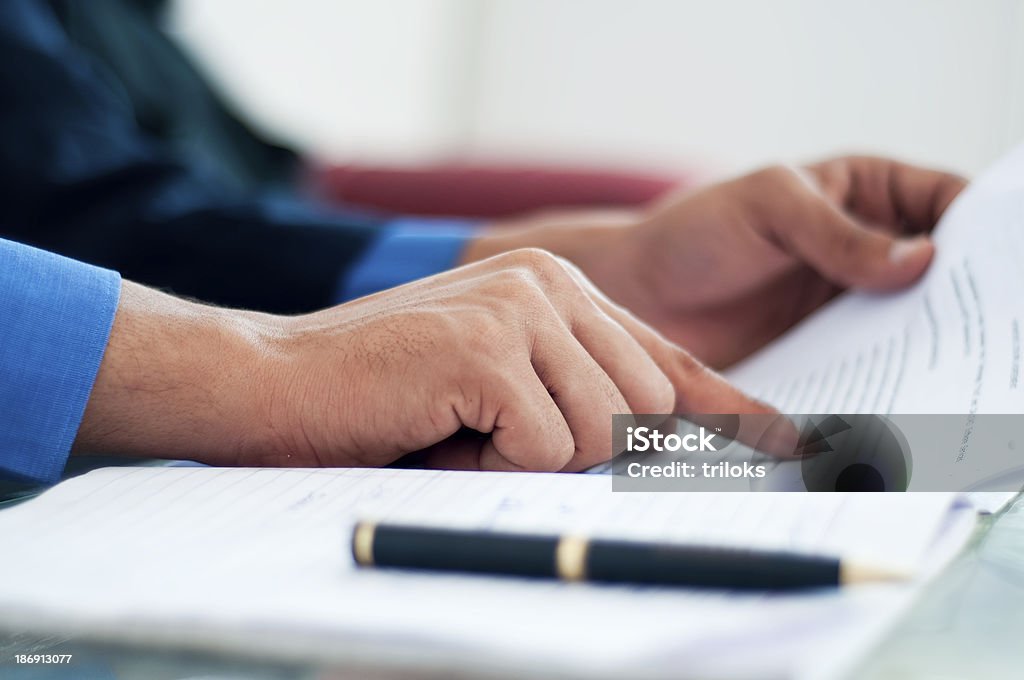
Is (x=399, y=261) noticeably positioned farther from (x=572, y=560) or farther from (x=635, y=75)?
(x=635, y=75)

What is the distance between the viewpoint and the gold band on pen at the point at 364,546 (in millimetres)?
329

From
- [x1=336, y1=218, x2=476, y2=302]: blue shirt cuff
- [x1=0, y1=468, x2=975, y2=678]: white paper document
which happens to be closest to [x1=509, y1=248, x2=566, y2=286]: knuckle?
[x1=0, y1=468, x2=975, y2=678]: white paper document

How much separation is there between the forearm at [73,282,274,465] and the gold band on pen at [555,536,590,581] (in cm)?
22

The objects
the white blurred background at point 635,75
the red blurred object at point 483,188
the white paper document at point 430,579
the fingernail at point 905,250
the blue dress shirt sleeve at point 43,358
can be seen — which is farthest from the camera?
the white blurred background at point 635,75

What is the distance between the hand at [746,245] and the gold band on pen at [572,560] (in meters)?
0.52

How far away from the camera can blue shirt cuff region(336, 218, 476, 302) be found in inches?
36.3

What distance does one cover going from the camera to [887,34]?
9.08ft

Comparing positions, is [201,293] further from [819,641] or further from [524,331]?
[819,641]

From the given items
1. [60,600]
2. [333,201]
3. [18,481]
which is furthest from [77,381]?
[333,201]

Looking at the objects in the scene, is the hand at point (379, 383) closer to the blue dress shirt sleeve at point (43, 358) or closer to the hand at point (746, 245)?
the blue dress shirt sleeve at point (43, 358)

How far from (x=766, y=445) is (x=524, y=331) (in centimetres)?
16

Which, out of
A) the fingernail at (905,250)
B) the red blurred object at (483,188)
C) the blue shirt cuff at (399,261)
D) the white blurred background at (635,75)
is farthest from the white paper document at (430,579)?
the white blurred background at (635,75)

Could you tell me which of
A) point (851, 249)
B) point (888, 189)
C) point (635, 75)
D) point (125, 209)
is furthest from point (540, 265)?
point (635, 75)

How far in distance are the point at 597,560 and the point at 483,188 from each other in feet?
4.40
